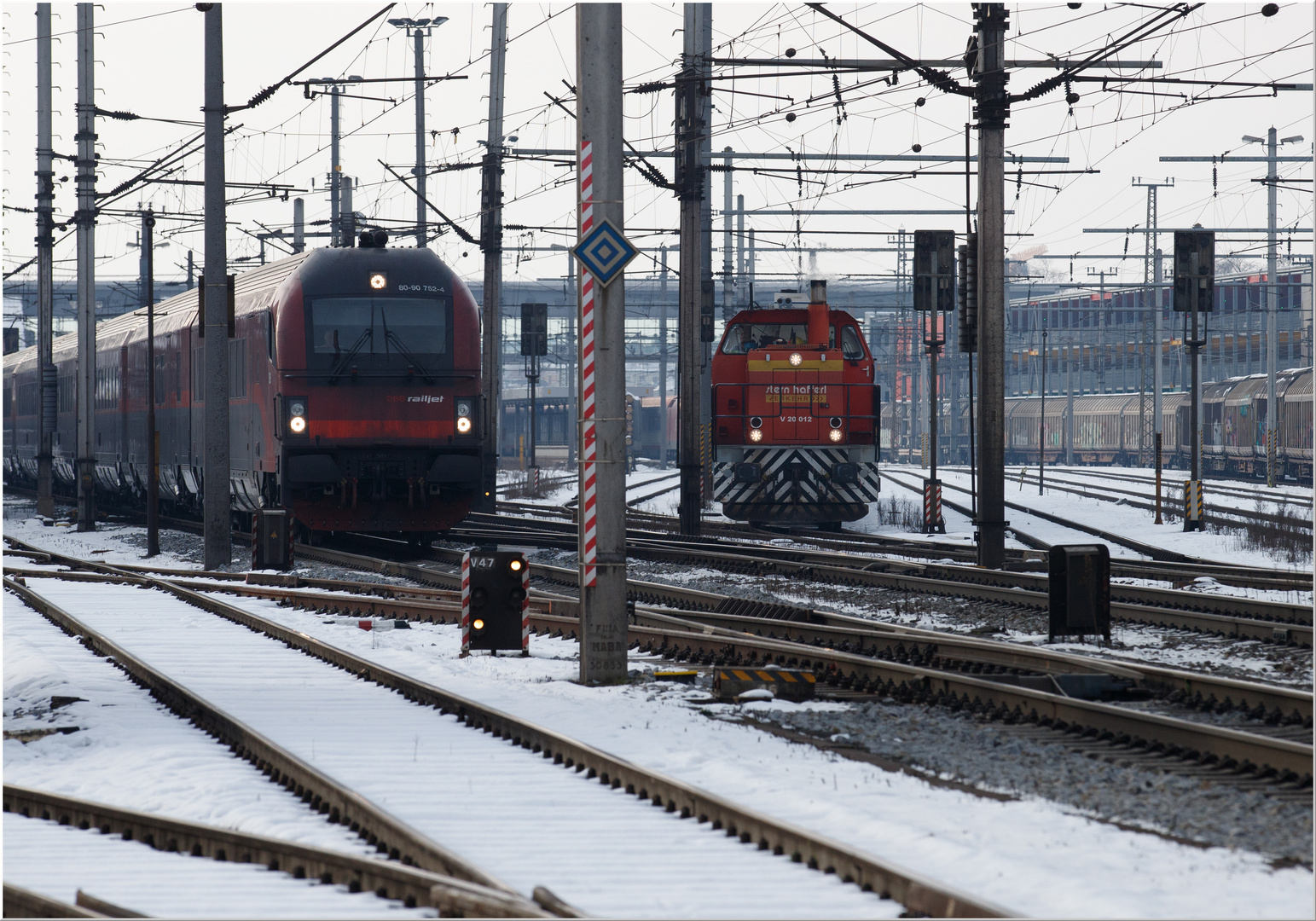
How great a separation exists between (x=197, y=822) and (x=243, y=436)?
52.8ft

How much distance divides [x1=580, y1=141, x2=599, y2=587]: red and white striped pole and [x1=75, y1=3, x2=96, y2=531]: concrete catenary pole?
20.8m

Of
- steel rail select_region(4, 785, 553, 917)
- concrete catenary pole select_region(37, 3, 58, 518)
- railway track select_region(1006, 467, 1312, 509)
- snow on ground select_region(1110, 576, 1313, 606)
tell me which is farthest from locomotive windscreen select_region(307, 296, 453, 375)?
railway track select_region(1006, 467, 1312, 509)

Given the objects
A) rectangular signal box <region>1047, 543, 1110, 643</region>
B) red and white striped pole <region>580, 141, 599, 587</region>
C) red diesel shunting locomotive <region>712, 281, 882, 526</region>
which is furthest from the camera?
red diesel shunting locomotive <region>712, 281, 882, 526</region>

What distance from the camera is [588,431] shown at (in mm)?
10953

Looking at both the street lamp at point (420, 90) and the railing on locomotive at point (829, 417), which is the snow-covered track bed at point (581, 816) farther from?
the street lamp at point (420, 90)

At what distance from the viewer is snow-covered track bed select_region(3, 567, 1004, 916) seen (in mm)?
5227

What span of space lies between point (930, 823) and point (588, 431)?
531 cm

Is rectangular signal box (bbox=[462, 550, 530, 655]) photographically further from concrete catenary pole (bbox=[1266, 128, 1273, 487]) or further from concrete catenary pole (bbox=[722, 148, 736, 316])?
concrete catenary pole (bbox=[1266, 128, 1273, 487])

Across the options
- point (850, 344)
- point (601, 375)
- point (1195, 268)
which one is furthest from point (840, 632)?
point (1195, 268)

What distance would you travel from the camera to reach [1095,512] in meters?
29.7

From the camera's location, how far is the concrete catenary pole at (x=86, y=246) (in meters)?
29.5

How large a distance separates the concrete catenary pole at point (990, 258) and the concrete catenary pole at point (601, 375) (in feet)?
26.0

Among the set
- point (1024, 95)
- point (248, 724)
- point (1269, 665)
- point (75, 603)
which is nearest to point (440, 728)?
point (248, 724)

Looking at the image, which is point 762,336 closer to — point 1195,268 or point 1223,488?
point 1195,268
